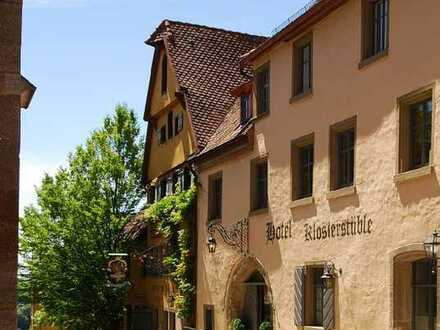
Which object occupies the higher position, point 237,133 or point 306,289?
point 237,133

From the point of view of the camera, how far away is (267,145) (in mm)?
26797

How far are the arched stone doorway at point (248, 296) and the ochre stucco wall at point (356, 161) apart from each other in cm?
97

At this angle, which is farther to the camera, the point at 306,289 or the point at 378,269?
the point at 306,289

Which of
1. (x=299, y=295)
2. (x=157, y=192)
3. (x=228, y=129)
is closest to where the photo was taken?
(x=299, y=295)

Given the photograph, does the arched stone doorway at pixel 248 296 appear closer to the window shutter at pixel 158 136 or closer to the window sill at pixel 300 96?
the window sill at pixel 300 96

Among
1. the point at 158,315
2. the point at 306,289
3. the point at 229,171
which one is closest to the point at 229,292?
the point at 229,171

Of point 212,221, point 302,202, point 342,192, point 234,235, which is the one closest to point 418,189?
point 342,192

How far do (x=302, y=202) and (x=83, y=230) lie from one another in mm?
17213

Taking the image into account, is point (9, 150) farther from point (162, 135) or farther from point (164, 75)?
point (162, 135)

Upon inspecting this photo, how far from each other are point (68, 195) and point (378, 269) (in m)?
22.2

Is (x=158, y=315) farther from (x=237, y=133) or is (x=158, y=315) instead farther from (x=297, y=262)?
(x=297, y=262)

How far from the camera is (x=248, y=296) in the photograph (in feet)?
95.7

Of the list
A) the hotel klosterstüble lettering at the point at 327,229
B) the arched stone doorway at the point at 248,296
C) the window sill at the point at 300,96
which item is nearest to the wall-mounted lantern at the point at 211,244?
the arched stone doorway at the point at 248,296

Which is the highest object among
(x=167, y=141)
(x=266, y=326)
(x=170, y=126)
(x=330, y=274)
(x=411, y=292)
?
(x=170, y=126)
